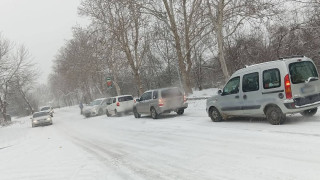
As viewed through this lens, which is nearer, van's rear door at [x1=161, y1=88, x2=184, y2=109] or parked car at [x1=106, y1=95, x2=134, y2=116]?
van's rear door at [x1=161, y1=88, x2=184, y2=109]

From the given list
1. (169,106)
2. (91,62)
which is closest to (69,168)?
(169,106)

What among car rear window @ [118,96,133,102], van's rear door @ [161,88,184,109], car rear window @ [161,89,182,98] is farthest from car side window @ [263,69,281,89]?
car rear window @ [118,96,133,102]

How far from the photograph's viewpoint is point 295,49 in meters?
24.0

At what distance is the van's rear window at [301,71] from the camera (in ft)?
28.2

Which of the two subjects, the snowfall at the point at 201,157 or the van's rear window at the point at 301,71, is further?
the van's rear window at the point at 301,71

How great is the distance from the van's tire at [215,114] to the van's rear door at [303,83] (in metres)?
3.47

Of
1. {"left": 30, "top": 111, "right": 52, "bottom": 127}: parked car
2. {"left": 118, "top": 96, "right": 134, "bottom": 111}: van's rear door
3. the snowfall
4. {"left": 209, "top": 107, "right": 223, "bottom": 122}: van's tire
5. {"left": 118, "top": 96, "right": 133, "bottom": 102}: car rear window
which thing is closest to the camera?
the snowfall

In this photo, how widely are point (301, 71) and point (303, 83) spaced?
380 mm

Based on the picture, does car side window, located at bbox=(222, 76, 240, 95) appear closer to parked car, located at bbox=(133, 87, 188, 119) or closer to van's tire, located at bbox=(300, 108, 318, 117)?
van's tire, located at bbox=(300, 108, 318, 117)

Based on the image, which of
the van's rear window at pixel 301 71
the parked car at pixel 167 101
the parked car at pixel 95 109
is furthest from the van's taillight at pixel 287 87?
the parked car at pixel 95 109

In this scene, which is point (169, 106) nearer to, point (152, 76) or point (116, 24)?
point (116, 24)

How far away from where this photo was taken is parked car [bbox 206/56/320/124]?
8.52 m

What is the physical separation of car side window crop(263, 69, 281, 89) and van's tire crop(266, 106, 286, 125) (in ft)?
2.24

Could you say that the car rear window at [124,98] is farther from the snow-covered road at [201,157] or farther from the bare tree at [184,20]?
the snow-covered road at [201,157]
